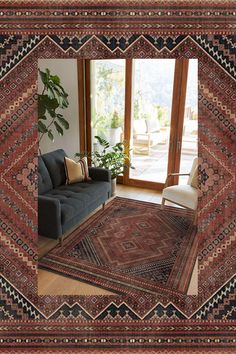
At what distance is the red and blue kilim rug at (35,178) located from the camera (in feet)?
4.49

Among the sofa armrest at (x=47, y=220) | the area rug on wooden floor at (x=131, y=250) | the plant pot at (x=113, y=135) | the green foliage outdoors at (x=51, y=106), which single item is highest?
the green foliage outdoors at (x=51, y=106)

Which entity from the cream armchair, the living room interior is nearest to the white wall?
the living room interior

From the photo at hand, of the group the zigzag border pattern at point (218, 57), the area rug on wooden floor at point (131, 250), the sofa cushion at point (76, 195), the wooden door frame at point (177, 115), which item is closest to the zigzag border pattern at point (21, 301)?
the area rug on wooden floor at point (131, 250)

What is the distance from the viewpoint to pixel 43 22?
138cm

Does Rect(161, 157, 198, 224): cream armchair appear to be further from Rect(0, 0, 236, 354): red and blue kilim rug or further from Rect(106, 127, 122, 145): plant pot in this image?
Rect(106, 127, 122, 145): plant pot

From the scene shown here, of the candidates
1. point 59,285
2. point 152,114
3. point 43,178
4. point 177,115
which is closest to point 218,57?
point 177,115

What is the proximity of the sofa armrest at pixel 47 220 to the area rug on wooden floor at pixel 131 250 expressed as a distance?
10cm

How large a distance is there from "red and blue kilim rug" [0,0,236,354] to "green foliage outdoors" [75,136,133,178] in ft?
1.42

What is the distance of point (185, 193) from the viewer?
1.79m

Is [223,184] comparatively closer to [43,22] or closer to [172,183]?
[172,183]

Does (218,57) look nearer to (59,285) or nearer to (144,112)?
(144,112)

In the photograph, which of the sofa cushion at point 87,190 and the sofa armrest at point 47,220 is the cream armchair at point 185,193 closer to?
the sofa cushion at point 87,190

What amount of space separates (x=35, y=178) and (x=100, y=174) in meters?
0.62

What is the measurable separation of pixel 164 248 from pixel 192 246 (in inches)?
7.9
